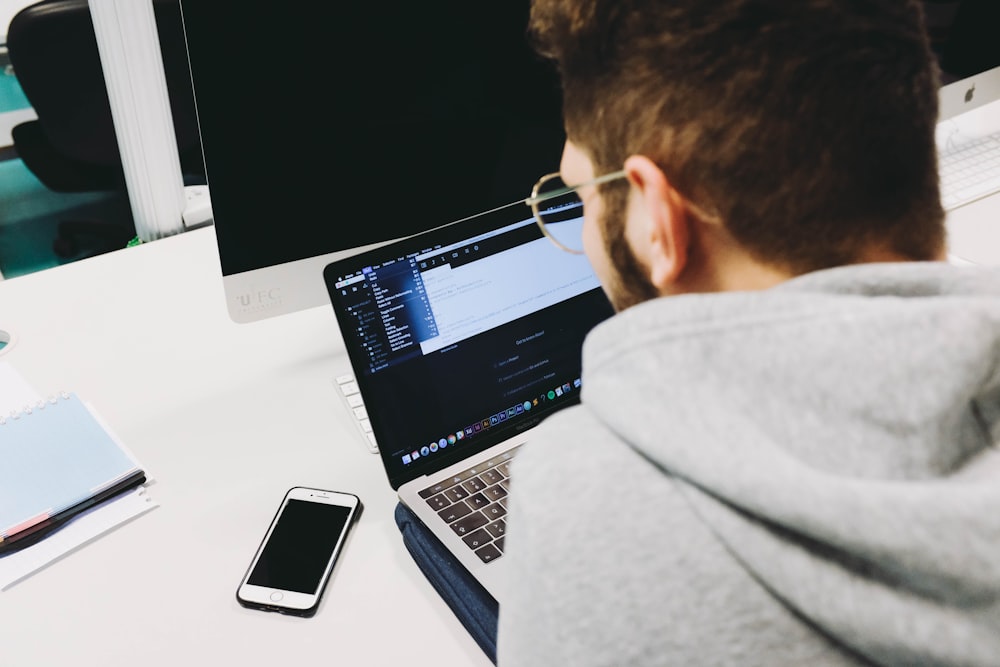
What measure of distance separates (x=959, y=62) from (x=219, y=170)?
1256mm

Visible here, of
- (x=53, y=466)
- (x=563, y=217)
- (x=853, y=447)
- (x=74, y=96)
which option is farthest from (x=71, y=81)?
(x=853, y=447)

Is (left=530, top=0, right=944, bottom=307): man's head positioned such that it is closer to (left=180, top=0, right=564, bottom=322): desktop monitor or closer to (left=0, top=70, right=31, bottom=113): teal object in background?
(left=180, top=0, right=564, bottom=322): desktop monitor

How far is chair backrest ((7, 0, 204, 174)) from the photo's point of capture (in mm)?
1581

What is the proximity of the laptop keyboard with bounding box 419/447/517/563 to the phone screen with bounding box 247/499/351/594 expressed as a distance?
10 centimetres

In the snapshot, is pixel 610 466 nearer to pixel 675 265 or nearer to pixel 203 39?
pixel 675 265

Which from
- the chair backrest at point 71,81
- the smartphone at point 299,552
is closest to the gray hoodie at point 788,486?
the smartphone at point 299,552

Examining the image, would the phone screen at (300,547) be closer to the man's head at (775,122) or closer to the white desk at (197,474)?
the white desk at (197,474)

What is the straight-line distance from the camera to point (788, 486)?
0.35m

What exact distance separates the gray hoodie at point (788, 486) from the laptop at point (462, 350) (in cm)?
33

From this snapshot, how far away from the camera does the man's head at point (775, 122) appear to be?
16.6 inches

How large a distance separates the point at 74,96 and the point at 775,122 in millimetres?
1742

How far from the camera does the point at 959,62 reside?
1.36 meters

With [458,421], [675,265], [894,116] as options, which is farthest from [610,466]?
[458,421]

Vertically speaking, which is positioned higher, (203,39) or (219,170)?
(203,39)
